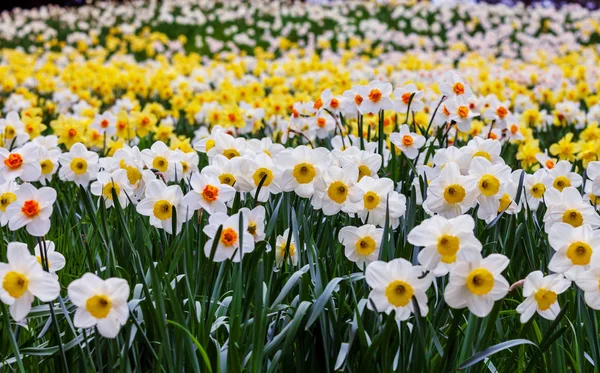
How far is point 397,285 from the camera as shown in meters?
1.37

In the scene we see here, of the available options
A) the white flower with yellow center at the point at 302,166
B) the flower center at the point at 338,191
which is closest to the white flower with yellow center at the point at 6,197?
the white flower with yellow center at the point at 302,166

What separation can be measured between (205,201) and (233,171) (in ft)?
0.62

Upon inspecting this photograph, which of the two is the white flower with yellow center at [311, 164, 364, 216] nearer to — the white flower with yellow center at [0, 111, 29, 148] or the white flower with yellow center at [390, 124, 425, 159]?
the white flower with yellow center at [390, 124, 425, 159]

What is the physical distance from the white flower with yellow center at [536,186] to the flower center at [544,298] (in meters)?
0.77

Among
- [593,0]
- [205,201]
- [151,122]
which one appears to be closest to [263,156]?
[205,201]

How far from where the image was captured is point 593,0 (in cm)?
2384

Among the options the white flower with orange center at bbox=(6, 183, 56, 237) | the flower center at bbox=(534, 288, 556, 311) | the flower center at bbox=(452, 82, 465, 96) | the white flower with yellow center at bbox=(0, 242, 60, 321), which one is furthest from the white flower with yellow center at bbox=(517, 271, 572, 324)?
the flower center at bbox=(452, 82, 465, 96)

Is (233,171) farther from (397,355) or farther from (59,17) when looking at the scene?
(59,17)

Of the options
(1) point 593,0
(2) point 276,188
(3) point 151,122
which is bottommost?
(1) point 593,0

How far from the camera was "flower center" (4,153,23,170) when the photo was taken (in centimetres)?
196

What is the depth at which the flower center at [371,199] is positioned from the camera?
1.82 m

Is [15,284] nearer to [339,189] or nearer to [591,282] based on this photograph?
[339,189]

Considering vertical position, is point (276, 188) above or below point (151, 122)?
above

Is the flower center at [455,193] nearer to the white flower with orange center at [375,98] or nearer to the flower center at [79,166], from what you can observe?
the white flower with orange center at [375,98]
